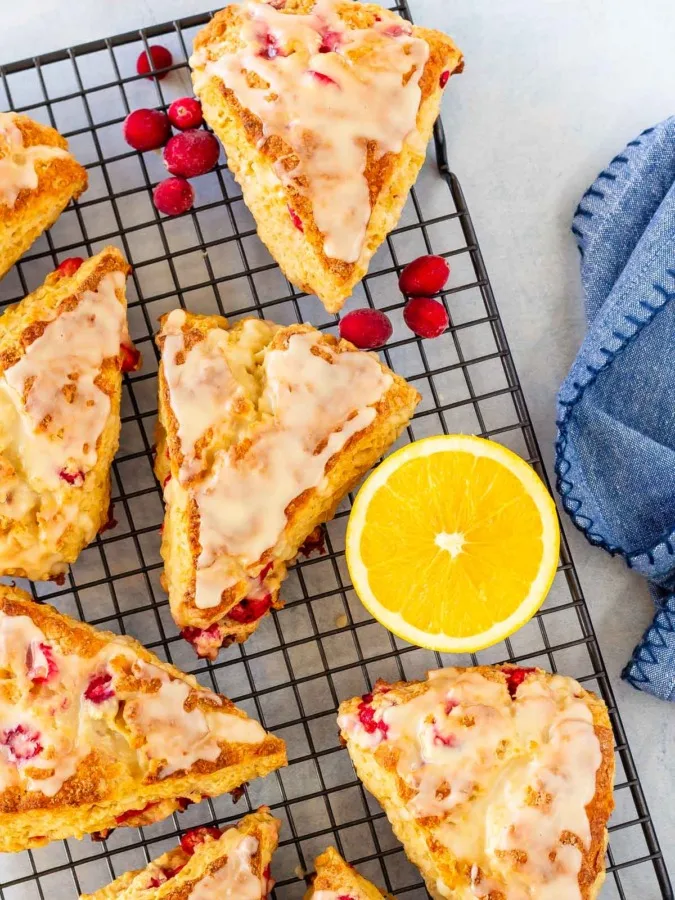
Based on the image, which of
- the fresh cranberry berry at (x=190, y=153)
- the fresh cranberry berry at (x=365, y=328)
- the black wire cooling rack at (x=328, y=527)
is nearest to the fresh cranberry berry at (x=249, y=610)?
the black wire cooling rack at (x=328, y=527)

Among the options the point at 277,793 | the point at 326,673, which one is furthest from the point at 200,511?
the point at 277,793

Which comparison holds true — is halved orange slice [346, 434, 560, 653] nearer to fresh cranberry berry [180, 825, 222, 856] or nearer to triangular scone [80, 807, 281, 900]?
triangular scone [80, 807, 281, 900]

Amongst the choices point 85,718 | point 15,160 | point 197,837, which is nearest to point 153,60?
point 15,160

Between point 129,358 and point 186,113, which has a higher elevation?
point 186,113

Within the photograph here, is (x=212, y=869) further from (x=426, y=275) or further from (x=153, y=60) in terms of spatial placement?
(x=153, y=60)

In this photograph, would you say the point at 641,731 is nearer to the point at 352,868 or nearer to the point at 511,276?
the point at 352,868
